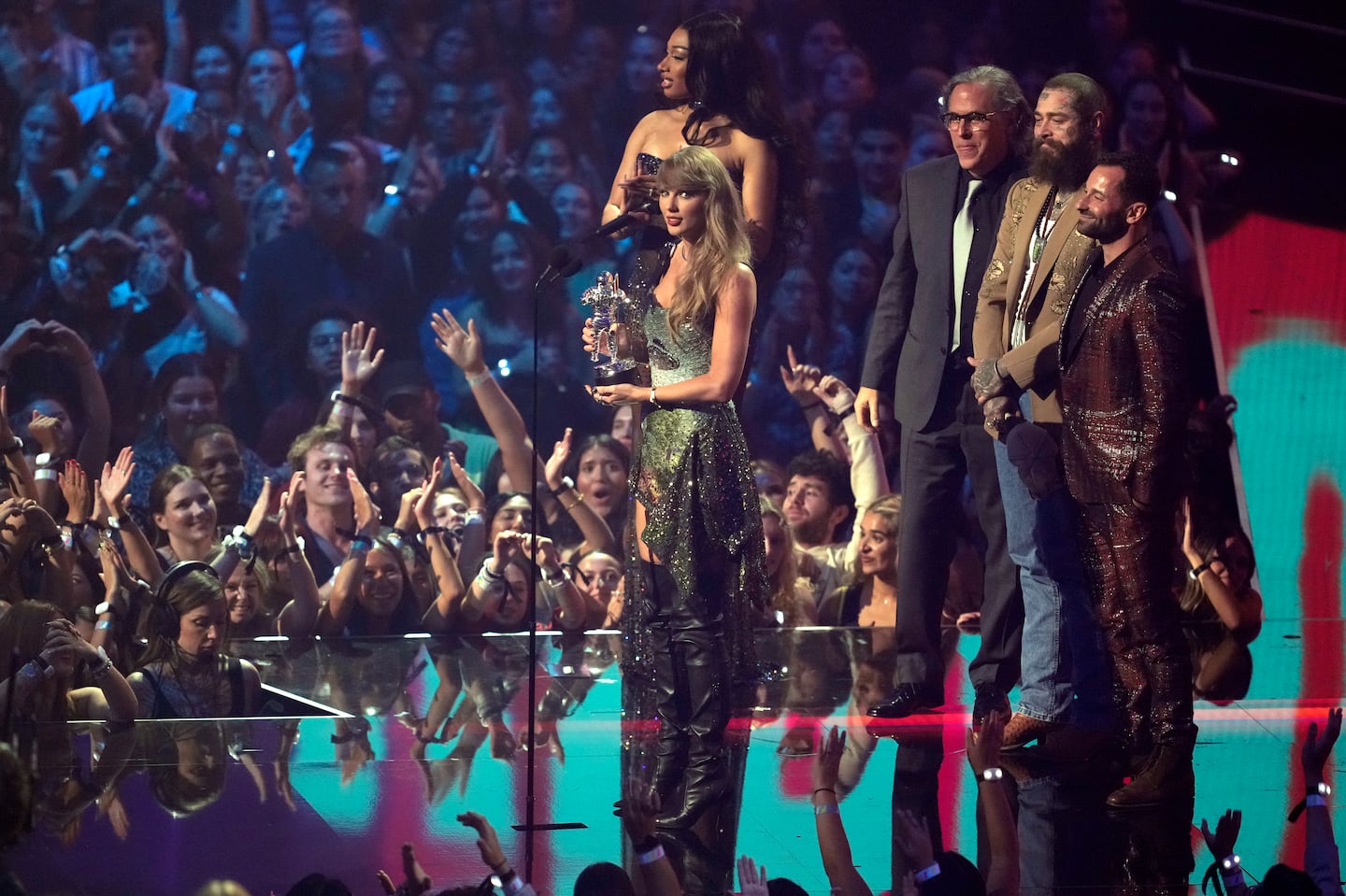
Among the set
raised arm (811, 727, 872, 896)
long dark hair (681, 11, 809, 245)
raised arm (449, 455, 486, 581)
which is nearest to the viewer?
raised arm (811, 727, 872, 896)

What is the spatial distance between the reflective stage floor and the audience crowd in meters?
1.15

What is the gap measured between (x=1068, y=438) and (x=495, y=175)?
134 inches

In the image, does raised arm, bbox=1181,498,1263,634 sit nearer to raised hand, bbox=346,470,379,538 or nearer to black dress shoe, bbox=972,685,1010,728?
black dress shoe, bbox=972,685,1010,728

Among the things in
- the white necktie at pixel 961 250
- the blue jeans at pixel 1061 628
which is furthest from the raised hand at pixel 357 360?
the blue jeans at pixel 1061 628

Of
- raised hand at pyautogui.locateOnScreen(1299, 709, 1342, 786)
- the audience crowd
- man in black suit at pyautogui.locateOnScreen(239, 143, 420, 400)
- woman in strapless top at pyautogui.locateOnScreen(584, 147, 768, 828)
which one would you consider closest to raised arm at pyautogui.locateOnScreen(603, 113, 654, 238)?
woman in strapless top at pyautogui.locateOnScreen(584, 147, 768, 828)

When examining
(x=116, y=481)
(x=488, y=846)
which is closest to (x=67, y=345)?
(x=116, y=481)

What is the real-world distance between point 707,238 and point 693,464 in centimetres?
56

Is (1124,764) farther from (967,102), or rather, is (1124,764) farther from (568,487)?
(568,487)

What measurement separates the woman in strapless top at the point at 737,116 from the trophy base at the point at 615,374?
2.65ft

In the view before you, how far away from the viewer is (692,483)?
4.10 m

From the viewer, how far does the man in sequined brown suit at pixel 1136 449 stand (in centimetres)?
380

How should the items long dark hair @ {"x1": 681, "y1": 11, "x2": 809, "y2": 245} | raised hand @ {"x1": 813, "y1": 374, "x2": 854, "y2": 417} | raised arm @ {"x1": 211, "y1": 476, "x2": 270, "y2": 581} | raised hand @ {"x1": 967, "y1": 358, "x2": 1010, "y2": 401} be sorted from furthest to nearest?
raised hand @ {"x1": 813, "y1": 374, "x2": 854, "y2": 417} → raised arm @ {"x1": 211, "y1": 476, "x2": 270, "y2": 581} → long dark hair @ {"x1": 681, "y1": 11, "x2": 809, "y2": 245} → raised hand @ {"x1": 967, "y1": 358, "x2": 1010, "y2": 401}

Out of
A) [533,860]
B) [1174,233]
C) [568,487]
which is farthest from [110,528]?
[1174,233]

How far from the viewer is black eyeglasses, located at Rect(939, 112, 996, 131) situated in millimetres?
4511
